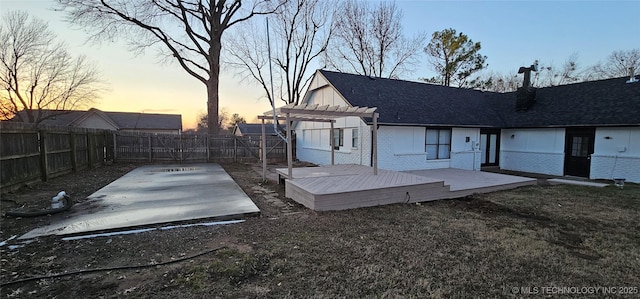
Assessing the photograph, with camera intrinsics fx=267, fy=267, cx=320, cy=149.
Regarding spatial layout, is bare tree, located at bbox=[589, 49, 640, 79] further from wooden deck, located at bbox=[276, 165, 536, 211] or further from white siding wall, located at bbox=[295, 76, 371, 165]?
white siding wall, located at bbox=[295, 76, 371, 165]

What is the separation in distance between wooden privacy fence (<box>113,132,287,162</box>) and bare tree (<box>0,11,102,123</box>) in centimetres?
883

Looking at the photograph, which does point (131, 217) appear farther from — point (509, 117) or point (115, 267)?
point (509, 117)

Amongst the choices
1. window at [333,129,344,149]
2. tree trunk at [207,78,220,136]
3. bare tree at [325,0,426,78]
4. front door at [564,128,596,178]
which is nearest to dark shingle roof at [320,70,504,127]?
window at [333,129,344,149]

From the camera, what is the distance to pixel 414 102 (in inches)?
477

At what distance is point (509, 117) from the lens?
43.3 feet

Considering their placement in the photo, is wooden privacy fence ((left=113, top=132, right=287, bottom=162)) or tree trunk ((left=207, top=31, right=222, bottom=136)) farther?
tree trunk ((left=207, top=31, right=222, bottom=136))

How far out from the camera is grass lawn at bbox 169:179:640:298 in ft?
8.80

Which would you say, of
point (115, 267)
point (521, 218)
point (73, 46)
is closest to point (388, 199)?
point (521, 218)

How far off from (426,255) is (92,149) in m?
13.2

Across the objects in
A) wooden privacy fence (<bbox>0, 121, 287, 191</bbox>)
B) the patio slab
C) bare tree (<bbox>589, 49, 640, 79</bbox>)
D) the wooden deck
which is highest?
bare tree (<bbox>589, 49, 640, 79</bbox>)

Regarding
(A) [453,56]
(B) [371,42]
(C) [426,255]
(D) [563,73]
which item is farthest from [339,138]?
(D) [563,73]

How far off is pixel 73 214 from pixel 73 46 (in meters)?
17.3

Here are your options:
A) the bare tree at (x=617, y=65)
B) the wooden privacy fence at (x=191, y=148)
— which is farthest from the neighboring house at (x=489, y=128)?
the bare tree at (x=617, y=65)

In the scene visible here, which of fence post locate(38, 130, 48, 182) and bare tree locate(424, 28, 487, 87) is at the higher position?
bare tree locate(424, 28, 487, 87)
